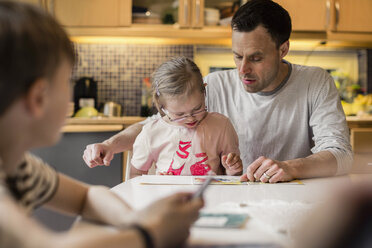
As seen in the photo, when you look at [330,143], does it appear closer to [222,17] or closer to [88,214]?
[88,214]

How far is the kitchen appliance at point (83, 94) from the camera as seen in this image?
3197 millimetres

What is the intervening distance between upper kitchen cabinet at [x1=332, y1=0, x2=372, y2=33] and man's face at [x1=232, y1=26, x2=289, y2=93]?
1.67 metres

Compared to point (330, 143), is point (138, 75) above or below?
above

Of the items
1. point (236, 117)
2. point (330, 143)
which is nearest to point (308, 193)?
point (330, 143)

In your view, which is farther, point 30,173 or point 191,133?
point 191,133

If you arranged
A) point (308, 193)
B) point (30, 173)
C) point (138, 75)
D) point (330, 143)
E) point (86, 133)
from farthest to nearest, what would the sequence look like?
point (138, 75)
point (86, 133)
point (330, 143)
point (308, 193)
point (30, 173)

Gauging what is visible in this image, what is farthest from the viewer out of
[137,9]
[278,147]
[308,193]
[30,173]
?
[137,9]

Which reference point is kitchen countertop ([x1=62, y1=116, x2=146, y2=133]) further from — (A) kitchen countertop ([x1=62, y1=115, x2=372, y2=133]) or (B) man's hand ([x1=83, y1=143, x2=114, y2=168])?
(B) man's hand ([x1=83, y1=143, x2=114, y2=168])

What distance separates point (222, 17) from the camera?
3.16m

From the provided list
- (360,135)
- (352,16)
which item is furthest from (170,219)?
(352,16)

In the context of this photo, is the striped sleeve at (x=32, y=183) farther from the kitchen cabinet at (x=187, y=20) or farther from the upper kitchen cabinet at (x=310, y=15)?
the upper kitchen cabinet at (x=310, y=15)

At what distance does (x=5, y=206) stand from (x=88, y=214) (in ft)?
0.97

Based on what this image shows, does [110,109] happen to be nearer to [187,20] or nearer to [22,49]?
[187,20]

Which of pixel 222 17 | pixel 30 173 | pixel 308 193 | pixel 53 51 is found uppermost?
pixel 222 17
